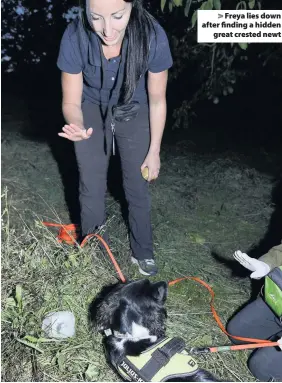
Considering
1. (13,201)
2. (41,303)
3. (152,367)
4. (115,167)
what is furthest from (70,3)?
(152,367)

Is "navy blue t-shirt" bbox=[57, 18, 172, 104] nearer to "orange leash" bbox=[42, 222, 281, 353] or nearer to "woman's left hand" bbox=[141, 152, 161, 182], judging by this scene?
"woman's left hand" bbox=[141, 152, 161, 182]

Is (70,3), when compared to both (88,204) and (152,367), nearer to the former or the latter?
(88,204)

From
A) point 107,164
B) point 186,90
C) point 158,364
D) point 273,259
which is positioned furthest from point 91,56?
point 186,90

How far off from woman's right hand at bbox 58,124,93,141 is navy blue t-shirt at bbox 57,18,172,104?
34cm

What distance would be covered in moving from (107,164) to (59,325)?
3.75 ft

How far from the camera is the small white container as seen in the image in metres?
2.68

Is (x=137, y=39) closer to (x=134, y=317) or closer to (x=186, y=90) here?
(x=134, y=317)

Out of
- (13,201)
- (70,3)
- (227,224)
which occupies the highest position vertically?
(70,3)

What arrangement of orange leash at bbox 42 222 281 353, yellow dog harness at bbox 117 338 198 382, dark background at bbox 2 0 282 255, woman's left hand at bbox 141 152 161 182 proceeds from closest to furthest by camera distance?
1. yellow dog harness at bbox 117 338 198 382
2. orange leash at bbox 42 222 281 353
3. woman's left hand at bbox 141 152 161 182
4. dark background at bbox 2 0 282 255

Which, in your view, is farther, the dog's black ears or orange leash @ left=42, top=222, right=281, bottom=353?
orange leash @ left=42, top=222, right=281, bottom=353

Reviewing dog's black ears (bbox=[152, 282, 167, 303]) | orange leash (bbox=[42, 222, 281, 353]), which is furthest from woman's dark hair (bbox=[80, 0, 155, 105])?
dog's black ears (bbox=[152, 282, 167, 303])

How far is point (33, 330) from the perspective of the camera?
267 centimetres

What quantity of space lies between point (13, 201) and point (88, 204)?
1918 millimetres

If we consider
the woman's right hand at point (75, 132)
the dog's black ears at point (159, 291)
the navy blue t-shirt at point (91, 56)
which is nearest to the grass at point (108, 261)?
the dog's black ears at point (159, 291)
